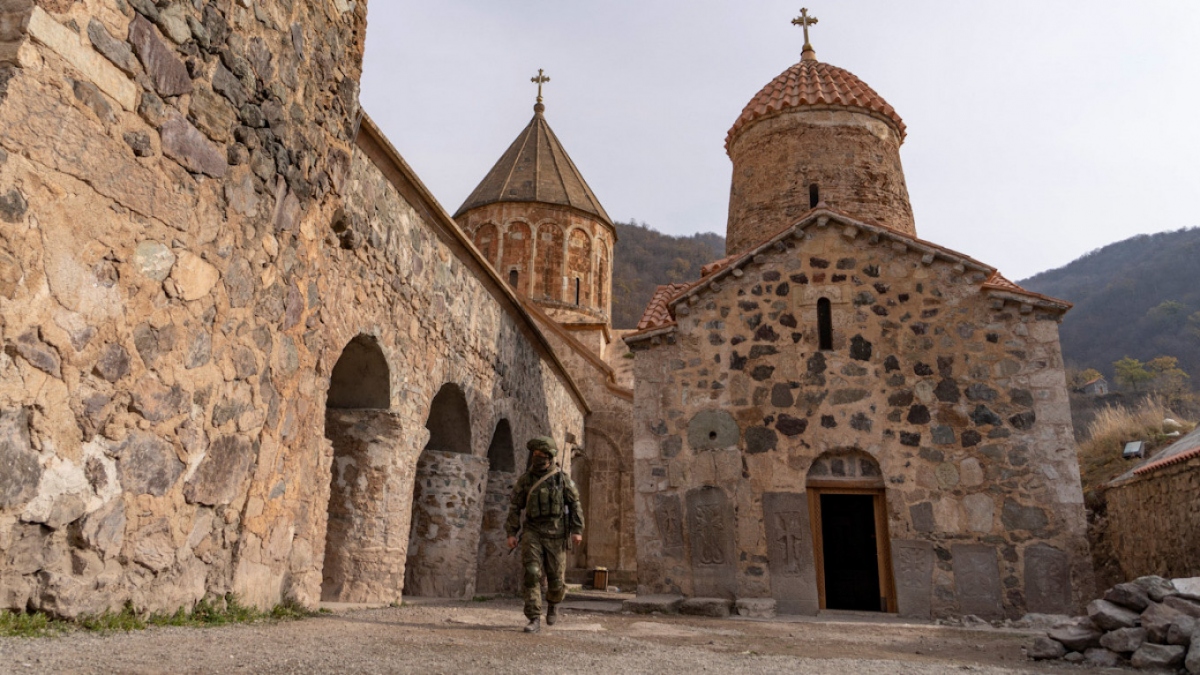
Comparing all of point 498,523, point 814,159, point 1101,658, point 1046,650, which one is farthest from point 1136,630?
point 814,159

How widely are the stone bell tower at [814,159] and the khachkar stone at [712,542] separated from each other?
17.3 feet

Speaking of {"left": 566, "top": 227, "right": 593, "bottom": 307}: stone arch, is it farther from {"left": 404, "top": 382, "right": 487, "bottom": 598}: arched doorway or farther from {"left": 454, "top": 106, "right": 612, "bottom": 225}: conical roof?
{"left": 404, "top": 382, "right": 487, "bottom": 598}: arched doorway

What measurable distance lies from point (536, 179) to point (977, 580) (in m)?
14.5

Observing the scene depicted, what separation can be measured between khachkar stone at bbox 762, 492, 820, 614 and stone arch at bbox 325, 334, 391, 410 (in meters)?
4.46

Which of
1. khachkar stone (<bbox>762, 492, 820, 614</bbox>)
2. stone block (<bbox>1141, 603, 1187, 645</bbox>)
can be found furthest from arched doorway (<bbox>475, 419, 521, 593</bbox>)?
stone block (<bbox>1141, 603, 1187, 645</bbox>)

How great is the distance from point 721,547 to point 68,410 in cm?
687

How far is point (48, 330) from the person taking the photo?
2.79m

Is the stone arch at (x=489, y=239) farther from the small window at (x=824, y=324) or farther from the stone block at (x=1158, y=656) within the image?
the stone block at (x=1158, y=656)

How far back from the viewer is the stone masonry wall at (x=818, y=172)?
485 inches

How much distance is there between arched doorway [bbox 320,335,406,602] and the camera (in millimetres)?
6496

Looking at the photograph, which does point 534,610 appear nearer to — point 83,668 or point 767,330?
point 83,668

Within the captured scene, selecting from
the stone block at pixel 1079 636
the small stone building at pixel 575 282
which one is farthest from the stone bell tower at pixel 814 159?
the stone block at pixel 1079 636

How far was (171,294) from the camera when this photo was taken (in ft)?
11.2

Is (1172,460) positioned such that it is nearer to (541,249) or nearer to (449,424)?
(449,424)
